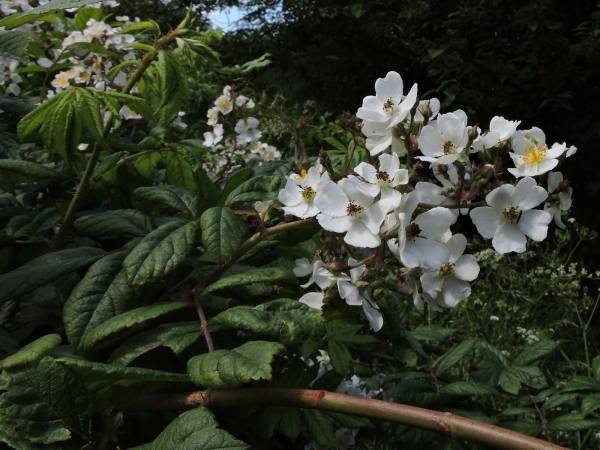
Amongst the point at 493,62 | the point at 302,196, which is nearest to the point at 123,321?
the point at 302,196

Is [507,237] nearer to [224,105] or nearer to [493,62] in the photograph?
[224,105]

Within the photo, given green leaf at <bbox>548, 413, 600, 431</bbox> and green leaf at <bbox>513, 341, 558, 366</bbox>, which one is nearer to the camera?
green leaf at <bbox>548, 413, 600, 431</bbox>

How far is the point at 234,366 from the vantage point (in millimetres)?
706

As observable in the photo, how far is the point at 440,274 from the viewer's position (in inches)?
32.2

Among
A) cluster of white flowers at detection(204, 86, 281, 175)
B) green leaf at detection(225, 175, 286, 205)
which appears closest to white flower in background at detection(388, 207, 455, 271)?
green leaf at detection(225, 175, 286, 205)

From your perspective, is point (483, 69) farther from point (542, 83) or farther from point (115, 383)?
point (115, 383)

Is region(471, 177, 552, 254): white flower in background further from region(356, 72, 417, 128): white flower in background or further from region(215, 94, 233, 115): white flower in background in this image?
region(215, 94, 233, 115): white flower in background

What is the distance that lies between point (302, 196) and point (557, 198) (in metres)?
0.36

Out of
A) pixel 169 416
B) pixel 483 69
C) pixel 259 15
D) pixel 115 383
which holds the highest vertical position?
pixel 115 383

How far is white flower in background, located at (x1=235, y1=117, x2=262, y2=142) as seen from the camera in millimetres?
2164

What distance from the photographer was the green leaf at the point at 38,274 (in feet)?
2.88

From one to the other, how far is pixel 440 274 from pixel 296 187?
227mm

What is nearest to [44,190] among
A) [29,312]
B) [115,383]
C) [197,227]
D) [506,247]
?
[29,312]

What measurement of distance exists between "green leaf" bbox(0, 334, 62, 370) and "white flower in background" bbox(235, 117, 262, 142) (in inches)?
57.0
